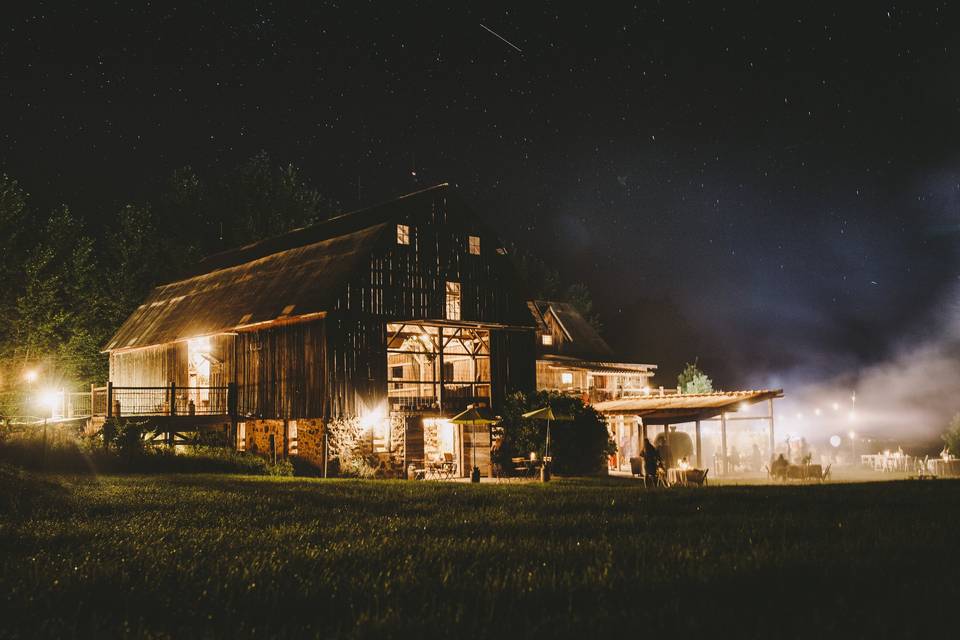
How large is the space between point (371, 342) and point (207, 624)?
2501 cm

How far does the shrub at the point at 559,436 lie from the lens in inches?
1231

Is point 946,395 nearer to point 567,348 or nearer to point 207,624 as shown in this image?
point 567,348

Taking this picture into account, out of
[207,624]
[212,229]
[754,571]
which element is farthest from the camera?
[212,229]

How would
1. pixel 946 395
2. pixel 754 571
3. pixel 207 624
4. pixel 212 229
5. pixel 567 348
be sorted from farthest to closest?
pixel 946 395, pixel 212 229, pixel 567 348, pixel 754 571, pixel 207 624

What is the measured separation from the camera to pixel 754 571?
6266 mm

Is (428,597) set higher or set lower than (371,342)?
lower

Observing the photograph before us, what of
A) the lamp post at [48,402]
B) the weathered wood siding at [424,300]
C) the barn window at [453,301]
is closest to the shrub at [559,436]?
the weathered wood siding at [424,300]

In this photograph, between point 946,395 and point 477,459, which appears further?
point 946,395

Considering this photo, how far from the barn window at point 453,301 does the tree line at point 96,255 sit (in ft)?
56.8

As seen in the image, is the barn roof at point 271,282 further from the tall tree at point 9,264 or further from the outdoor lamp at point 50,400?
the tall tree at point 9,264

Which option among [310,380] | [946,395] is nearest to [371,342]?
[310,380]

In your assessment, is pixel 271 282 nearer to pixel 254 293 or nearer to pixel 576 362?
pixel 254 293

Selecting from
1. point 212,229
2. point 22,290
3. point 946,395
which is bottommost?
point 946,395

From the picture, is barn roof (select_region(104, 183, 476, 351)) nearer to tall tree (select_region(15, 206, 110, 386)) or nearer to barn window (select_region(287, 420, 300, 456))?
barn window (select_region(287, 420, 300, 456))
